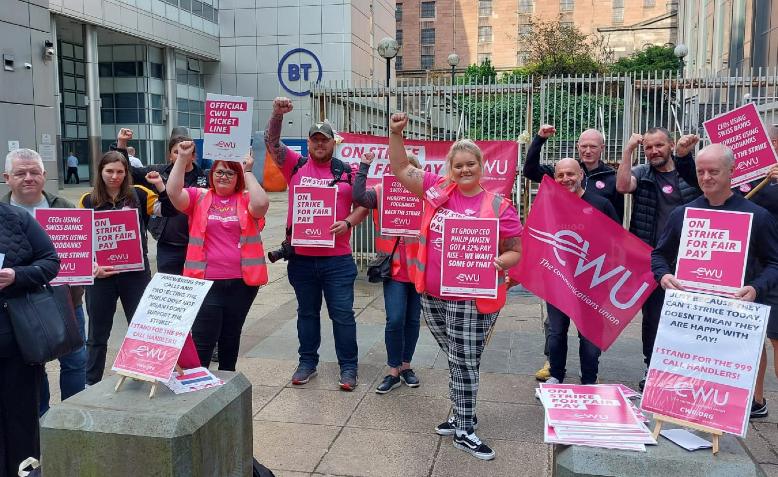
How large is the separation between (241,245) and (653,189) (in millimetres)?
3147

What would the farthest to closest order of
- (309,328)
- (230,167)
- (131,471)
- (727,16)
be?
(727,16), (309,328), (230,167), (131,471)

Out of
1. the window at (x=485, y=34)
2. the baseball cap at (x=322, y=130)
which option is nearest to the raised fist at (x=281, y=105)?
the baseball cap at (x=322, y=130)

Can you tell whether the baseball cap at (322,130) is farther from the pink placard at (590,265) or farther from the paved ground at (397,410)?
the paved ground at (397,410)

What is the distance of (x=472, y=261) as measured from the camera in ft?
13.5

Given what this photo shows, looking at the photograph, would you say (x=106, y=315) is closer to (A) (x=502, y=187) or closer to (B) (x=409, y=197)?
(B) (x=409, y=197)

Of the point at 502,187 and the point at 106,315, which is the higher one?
the point at 502,187

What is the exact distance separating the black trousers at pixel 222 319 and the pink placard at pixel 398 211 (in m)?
1.42

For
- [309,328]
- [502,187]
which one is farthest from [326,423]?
[502,187]

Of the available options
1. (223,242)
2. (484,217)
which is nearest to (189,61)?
(223,242)

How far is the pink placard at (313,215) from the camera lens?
5.16 meters

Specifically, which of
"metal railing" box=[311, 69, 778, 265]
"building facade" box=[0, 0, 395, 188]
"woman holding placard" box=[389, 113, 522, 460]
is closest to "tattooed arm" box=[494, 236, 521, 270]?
"woman holding placard" box=[389, 113, 522, 460]

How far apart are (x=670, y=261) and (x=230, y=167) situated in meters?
2.97

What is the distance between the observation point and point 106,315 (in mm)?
4953

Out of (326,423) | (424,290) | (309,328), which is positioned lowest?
(326,423)
